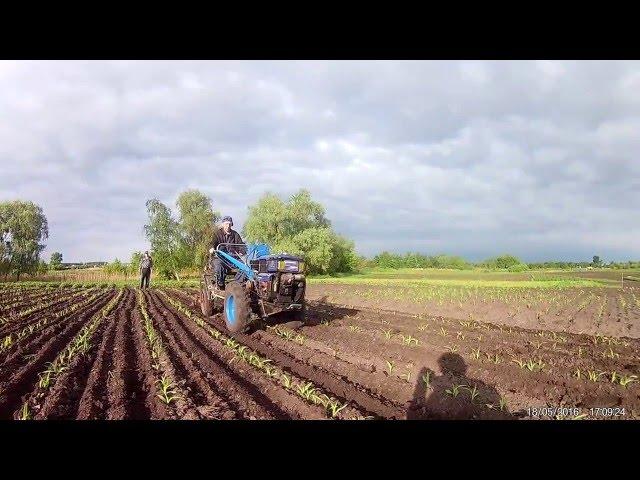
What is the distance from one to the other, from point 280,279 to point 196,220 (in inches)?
964

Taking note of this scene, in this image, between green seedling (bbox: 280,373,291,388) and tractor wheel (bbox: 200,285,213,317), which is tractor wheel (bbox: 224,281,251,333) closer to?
tractor wheel (bbox: 200,285,213,317)

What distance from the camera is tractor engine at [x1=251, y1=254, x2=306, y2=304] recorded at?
7.41 meters

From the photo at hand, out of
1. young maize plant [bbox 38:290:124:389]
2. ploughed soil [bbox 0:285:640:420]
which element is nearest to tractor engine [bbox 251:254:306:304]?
ploughed soil [bbox 0:285:640:420]

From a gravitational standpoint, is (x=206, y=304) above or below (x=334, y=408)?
above

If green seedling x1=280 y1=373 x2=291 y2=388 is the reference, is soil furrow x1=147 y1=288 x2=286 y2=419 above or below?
below

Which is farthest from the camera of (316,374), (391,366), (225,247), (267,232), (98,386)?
(267,232)

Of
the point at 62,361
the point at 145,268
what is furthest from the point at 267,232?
the point at 62,361

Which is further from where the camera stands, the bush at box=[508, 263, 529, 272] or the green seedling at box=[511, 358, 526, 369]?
the bush at box=[508, 263, 529, 272]

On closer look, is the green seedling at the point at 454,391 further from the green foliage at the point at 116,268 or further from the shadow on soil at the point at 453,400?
the green foliage at the point at 116,268

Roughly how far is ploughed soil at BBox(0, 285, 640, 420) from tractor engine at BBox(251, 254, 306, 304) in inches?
30.4

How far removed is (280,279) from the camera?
293 inches

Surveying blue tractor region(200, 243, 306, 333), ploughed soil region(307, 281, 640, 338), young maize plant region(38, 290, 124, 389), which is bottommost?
ploughed soil region(307, 281, 640, 338)

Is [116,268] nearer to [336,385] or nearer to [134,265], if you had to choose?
[134,265]

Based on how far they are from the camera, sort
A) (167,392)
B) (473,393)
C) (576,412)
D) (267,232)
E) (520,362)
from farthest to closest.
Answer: (267,232)
(520,362)
(473,393)
(167,392)
(576,412)
